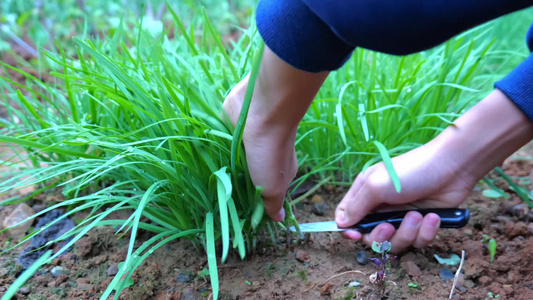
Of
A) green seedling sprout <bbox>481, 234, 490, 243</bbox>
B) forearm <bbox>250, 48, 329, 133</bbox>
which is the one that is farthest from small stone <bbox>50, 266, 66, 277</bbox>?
green seedling sprout <bbox>481, 234, 490, 243</bbox>

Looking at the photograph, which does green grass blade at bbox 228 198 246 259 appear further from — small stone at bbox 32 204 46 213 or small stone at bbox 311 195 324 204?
small stone at bbox 32 204 46 213

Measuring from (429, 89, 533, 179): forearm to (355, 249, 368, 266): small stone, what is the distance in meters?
0.30

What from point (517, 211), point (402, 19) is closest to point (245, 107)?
point (402, 19)

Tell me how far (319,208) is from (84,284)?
0.64 m

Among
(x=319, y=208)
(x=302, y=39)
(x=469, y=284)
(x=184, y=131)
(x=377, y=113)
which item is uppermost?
(x=302, y=39)

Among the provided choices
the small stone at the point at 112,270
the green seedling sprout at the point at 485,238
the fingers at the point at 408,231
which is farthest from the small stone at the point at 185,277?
the green seedling sprout at the point at 485,238

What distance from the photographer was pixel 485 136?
1089mm

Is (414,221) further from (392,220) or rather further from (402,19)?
(402,19)

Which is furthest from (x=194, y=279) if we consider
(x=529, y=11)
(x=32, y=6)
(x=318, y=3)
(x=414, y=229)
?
(x=32, y=6)

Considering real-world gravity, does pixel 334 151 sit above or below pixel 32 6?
below

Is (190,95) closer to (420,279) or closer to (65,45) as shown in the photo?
(420,279)

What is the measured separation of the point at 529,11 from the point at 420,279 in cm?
215

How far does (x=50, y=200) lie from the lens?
1.40 meters

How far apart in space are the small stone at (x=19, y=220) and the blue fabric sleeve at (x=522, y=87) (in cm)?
128
